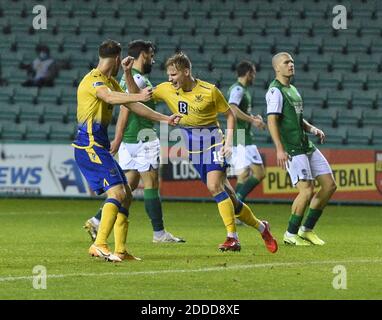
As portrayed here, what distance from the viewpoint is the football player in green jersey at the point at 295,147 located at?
14.1 m

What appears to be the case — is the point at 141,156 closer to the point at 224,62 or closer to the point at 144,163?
the point at 144,163

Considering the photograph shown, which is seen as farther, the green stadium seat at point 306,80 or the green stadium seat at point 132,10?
the green stadium seat at point 132,10

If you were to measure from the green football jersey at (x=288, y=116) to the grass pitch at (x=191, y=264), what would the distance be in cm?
121

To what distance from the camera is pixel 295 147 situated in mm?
14203

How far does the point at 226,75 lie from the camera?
2628 centimetres

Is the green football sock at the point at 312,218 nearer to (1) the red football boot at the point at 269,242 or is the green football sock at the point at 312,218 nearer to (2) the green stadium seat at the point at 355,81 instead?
(1) the red football boot at the point at 269,242

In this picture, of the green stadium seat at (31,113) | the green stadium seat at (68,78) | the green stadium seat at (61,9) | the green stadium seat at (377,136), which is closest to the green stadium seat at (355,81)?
the green stadium seat at (377,136)

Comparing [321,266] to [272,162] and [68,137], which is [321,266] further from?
[68,137]

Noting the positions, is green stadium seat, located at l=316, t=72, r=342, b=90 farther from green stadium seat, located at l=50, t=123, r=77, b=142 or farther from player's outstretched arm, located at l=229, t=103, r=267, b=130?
player's outstretched arm, located at l=229, t=103, r=267, b=130

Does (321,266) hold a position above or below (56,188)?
above

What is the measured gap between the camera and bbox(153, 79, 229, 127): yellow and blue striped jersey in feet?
43.2

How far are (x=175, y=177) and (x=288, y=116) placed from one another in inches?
338
